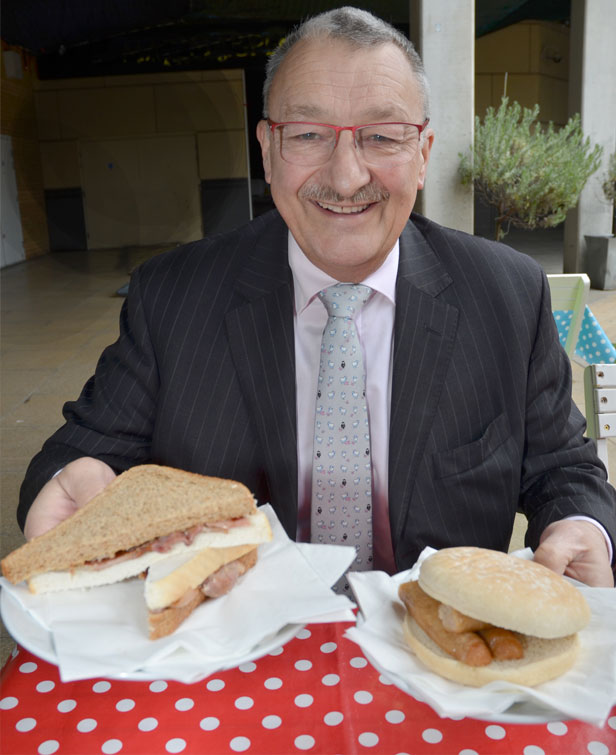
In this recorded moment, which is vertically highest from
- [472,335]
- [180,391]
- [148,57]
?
[148,57]

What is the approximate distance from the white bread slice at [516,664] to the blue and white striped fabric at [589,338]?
5.90ft

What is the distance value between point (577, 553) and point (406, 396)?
0.49 metres

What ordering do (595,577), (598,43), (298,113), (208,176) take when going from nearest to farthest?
1. (595,577)
2. (298,113)
3. (598,43)
4. (208,176)

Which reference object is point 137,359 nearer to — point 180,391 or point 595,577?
point 180,391

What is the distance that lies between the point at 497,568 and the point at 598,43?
9991mm

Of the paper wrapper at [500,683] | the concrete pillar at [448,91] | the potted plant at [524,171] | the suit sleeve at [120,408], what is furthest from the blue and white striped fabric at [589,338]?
the concrete pillar at [448,91]

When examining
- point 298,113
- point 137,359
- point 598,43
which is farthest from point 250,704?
point 598,43

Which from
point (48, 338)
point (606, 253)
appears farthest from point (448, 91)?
point (48, 338)

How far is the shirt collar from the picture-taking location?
174cm

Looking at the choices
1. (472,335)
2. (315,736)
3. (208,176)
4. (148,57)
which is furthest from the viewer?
(208,176)

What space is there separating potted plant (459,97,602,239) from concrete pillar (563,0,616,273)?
119 cm

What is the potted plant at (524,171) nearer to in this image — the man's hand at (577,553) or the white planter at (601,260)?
the white planter at (601,260)

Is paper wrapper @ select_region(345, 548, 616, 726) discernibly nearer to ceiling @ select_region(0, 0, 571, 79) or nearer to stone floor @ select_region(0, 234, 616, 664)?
stone floor @ select_region(0, 234, 616, 664)

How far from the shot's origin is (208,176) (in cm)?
1642
